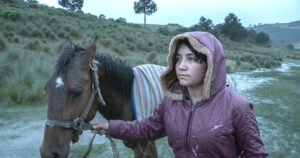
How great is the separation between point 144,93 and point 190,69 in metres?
1.02

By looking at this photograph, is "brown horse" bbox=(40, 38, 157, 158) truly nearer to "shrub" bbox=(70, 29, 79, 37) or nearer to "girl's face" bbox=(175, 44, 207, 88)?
"girl's face" bbox=(175, 44, 207, 88)

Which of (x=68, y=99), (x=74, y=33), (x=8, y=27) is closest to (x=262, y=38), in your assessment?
(x=74, y=33)

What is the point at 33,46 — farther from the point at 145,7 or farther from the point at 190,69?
the point at 145,7

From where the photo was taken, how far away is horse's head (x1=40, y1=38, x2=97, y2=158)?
5.71 feet

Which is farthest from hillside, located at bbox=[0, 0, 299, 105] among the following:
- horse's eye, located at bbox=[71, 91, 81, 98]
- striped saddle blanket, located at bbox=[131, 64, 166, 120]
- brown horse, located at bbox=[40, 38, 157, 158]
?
horse's eye, located at bbox=[71, 91, 81, 98]

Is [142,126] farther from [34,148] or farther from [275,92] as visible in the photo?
[275,92]

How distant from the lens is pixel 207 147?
1462 mm

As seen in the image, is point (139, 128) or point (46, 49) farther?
point (46, 49)

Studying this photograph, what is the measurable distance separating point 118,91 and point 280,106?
600 centimetres

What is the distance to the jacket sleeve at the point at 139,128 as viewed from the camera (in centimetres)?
182

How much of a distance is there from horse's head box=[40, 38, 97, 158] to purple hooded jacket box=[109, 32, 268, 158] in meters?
0.79

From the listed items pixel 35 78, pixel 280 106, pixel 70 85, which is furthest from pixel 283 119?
pixel 35 78

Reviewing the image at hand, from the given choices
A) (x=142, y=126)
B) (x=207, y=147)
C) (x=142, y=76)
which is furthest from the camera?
(x=142, y=76)

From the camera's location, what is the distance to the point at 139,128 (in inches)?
73.1
